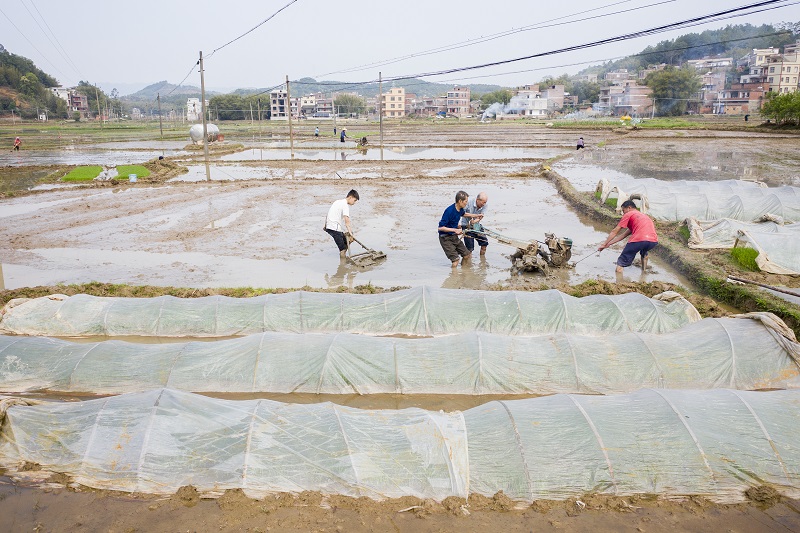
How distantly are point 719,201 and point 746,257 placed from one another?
446 centimetres

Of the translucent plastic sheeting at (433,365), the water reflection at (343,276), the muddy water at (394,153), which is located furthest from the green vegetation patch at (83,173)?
the translucent plastic sheeting at (433,365)

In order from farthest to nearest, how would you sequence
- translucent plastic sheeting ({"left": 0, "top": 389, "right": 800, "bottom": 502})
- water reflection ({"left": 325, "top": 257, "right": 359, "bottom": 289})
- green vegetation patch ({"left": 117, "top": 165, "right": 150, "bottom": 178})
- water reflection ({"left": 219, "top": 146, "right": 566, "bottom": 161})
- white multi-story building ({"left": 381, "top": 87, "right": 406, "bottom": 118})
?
white multi-story building ({"left": 381, "top": 87, "right": 406, "bottom": 118}), water reflection ({"left": 219, "top": 146, "right": 566, "bottom": 161}), green vegetation patch ({"left": 117, "top": 165, "right": 150, "bottom": 178}), water reflection ({"left": 325, "top": 257, "right": 359, "bottom": 289}), translucent plastic sheeting ({"left": 0, "top": 389, "right": 800, "bottom": 502})

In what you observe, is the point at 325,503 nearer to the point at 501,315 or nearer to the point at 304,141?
the point at 501,315

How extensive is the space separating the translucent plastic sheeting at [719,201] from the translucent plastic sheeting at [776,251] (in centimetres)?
358

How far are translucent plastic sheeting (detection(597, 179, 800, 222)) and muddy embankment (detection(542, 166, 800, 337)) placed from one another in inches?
34.8

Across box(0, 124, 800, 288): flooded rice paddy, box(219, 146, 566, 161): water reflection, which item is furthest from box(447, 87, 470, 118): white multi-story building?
box(0, 124, 800, 288): flooded rice paddy

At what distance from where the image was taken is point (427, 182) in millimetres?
24250

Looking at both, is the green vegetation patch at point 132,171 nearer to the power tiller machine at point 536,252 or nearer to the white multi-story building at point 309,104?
the power tiller machine at point 536,252

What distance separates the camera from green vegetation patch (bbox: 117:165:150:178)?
2684 centimetres

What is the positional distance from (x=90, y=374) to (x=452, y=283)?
642 cm

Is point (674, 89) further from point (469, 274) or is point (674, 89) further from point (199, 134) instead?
point (469, 274)

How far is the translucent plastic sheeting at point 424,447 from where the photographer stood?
208 inches

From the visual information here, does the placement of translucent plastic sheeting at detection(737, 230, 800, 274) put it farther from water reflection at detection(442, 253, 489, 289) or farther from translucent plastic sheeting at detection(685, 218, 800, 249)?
water reflection at detection(442, 253, 489, 289)

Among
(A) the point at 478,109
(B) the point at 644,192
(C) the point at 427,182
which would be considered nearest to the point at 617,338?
(B) the point at 644,192
